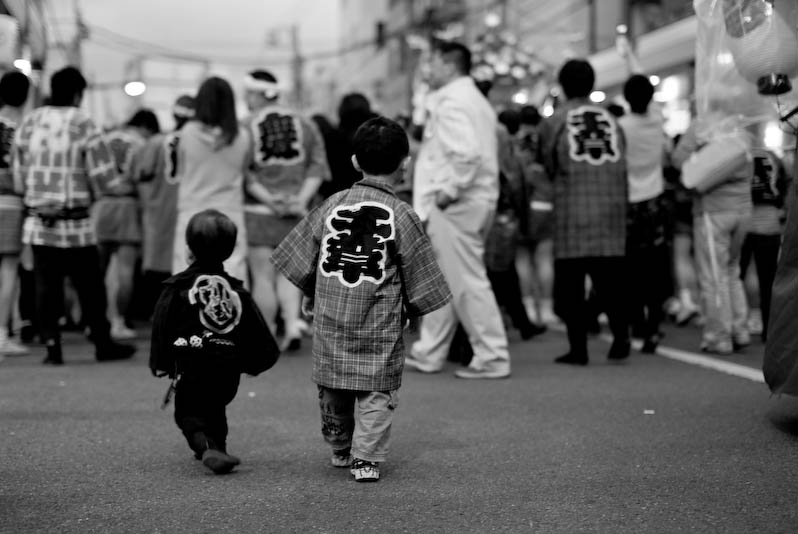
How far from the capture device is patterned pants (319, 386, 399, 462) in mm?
4043

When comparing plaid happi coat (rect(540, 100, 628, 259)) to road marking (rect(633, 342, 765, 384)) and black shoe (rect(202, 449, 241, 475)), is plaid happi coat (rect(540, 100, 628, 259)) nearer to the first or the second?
road marking (rect(633, 342, 765, 384))

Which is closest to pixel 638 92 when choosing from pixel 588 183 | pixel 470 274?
pixel 588 183

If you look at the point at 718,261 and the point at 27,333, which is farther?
the point at 27,333

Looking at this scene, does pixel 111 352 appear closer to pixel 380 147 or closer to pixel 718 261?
pixel 380 147

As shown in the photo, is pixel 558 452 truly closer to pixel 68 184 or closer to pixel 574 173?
pixel 574 173

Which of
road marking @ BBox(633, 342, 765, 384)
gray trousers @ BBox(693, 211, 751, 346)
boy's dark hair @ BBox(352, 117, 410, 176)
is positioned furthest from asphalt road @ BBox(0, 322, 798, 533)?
boy's dark hair @ BBox(352, 117, 410, 176)

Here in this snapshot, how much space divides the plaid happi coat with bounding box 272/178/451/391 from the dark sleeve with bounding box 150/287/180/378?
46 centimetres

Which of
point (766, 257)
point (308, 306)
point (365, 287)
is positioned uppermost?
point (365, 287)

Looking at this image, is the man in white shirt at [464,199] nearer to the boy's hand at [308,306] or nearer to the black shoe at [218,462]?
the boy's hand at [308,306]

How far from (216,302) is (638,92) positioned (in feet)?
15.8

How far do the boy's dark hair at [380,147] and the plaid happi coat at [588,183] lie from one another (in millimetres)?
3289

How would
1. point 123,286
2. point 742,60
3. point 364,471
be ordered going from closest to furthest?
point 364,471
point 742,60
point 123,286

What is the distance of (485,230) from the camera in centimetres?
694

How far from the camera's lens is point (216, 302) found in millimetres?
4207
